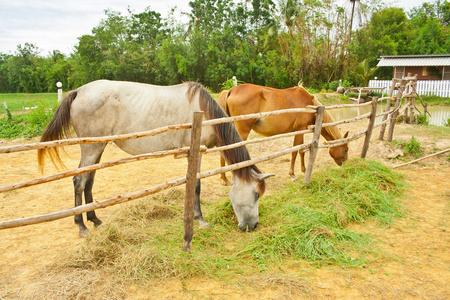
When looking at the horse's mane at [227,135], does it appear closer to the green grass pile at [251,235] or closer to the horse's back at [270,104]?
the green grass pile at [251,235]

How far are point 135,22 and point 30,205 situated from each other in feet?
108

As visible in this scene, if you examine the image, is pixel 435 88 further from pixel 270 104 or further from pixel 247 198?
pixel 247 198

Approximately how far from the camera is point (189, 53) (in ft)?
86.6

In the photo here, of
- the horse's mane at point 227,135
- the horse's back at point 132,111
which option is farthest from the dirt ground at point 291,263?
the horse's back at point 132,111

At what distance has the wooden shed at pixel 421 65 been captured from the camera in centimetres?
2005

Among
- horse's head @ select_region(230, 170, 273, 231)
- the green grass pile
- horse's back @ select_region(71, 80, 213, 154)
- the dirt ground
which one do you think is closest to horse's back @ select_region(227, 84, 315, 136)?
the dirt ground

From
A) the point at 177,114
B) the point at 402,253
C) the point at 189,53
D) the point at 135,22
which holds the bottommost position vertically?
the point at 402,253

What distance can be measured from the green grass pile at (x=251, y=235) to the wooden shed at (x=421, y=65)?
772 inches

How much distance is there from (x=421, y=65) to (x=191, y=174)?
73.9 feet

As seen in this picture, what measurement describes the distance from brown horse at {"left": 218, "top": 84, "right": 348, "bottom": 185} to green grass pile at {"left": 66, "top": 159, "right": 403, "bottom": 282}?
121cm

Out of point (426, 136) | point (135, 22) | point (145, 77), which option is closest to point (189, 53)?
point (145, 77)

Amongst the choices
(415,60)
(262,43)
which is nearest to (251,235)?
(415,60)

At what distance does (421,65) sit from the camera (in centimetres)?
1988

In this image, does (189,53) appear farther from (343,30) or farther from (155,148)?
(155,148)
